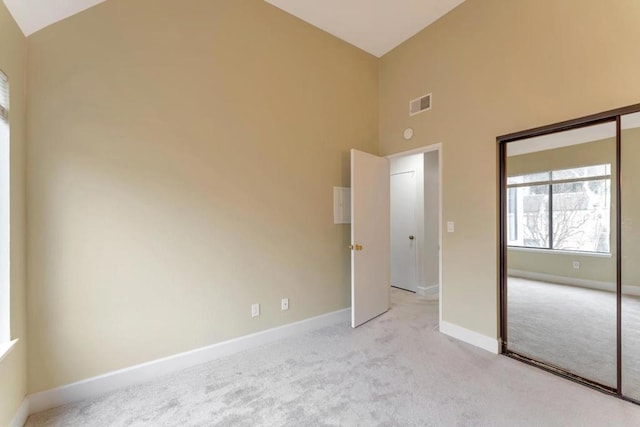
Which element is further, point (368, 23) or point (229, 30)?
point (368, 23)

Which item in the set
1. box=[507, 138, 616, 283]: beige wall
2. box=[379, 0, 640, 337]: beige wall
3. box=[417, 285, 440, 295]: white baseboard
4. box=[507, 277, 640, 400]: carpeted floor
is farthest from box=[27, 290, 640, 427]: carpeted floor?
box=[417, 285, 440, 295]: white baseboard

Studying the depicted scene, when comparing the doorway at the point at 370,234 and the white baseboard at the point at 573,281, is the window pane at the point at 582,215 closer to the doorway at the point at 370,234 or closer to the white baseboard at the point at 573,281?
the white baseboard at the point at 573,281

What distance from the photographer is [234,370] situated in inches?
88.0

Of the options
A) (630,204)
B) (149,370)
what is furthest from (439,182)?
(149,370)

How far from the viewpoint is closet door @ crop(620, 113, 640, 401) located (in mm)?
1891

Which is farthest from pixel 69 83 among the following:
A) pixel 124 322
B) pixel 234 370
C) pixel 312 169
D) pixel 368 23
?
pixel 368 23

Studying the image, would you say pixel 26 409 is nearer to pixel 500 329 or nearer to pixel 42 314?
pixel 42 314

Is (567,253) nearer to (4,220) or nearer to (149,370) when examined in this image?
(149,370)

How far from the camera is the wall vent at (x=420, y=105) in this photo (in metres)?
3.10

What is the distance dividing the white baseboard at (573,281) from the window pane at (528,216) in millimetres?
292

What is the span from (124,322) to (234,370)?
3.15ft

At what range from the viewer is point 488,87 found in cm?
258

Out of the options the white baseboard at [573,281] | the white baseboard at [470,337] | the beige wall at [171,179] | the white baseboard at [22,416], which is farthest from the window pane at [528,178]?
the white baseboard at [22,416]

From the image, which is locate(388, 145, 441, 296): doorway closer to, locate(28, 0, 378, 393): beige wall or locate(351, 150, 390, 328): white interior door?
locate(351, 150, 390, 328): white interior door
